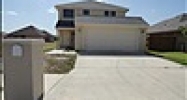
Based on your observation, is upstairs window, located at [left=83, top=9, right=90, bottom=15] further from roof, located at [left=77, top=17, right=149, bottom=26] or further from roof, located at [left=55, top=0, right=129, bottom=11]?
roof, located at [left=77, top=17, right=149, bottom=26]

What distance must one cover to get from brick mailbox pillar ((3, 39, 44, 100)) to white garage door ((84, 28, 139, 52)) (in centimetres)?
1906

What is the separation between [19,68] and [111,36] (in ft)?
64.4

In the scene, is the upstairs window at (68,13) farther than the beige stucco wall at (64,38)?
Yes

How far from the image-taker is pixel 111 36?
83.7 feet

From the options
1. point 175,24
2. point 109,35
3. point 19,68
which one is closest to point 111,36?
point 109,35

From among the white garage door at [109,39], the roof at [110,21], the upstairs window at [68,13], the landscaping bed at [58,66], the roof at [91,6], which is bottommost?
the landscaping bed at [58,66]

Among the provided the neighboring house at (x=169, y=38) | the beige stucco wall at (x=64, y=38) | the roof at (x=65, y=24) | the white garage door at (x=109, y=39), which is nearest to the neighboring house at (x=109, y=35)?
the white garage door at (x=109, y=39)

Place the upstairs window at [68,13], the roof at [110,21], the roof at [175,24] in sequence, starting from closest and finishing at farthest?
1. the roof at [110,21]
2. the roof at [175,24]
3. the upstairs window at [68,13]

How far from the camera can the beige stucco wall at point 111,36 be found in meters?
25.5

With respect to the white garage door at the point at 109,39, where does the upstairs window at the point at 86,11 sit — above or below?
above

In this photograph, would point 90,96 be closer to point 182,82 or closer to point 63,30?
point 182,82

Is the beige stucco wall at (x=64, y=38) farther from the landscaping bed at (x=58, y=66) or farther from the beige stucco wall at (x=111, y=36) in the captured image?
the landscaping bed at (x=58, y=66)

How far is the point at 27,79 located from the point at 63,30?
80.1ft

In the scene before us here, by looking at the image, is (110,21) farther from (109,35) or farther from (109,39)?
(109,39)
